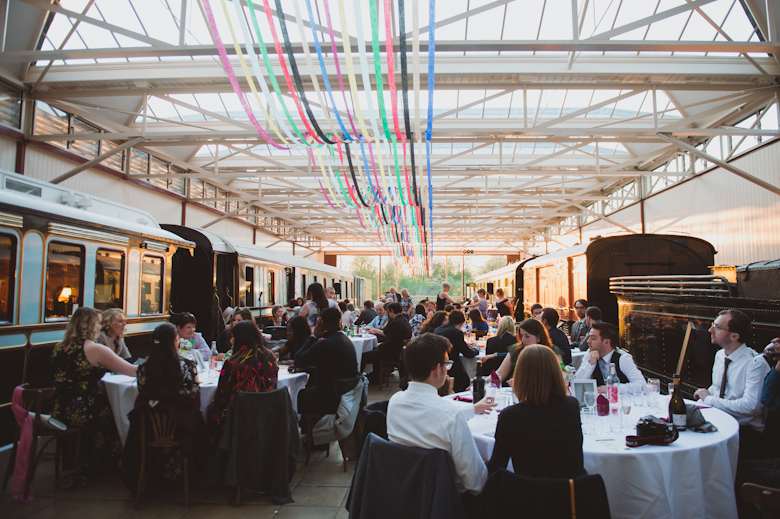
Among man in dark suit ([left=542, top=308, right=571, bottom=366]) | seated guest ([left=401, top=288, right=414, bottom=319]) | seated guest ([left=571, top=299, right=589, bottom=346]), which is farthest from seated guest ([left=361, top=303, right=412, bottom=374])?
seated guest ([left=401, top=288, right=414, bottom=319])

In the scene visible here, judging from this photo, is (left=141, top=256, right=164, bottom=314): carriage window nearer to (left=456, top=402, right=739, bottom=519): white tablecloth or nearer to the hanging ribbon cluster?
the hanging ribbon cluster

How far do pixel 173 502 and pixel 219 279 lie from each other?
8319mm

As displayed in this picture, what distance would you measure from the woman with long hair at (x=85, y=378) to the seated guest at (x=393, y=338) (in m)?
4.56

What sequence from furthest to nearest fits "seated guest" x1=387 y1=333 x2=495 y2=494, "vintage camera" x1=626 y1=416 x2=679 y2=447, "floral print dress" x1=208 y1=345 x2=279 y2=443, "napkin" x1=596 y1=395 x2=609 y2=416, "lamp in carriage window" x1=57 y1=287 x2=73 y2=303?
1. "lamp in carriage window" x1=57 y1=287 x2=73 y2=303
2. "floral print dress" x1=208 y1=345 x2=279 y2=443
3. "napkin" x1=596 y1=395 x2=609 y2=416
4. "vintage camera" x1=626 y1=416 x2=679 y2=447
5. "seated guest" x1=387 y1=333 x2=495 y2=494

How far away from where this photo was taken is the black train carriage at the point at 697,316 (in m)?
4.35

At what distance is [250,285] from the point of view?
1270 cm

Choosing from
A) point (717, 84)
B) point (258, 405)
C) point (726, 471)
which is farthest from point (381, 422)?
point (717, 84)

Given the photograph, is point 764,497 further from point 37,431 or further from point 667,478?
point 37,431

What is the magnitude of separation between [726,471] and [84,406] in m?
4.73

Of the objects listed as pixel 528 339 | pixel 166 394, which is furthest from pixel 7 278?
pixel 528 339

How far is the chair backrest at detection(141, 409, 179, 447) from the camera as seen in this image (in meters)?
3.68

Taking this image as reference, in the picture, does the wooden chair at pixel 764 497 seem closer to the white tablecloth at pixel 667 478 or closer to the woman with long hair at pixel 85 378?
the white tablecloth at pixel 667 478

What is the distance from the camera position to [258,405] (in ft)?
12.2

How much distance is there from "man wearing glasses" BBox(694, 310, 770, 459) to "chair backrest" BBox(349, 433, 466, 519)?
2442 mm
